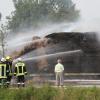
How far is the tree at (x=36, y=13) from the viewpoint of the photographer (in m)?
78.8

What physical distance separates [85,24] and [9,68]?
1193 cm

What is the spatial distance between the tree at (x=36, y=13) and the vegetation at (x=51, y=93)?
55.3 m

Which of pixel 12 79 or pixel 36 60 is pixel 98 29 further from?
pixel 12 79

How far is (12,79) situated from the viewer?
26.4m

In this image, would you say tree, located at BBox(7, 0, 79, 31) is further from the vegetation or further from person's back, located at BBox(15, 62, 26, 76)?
the vegetation

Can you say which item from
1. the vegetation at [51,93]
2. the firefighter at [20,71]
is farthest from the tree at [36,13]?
the vegetation at [51,93]

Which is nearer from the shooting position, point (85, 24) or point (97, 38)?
point (97, 38)

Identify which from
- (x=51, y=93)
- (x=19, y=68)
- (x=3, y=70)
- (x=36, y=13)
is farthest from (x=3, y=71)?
(x=36, y=13)

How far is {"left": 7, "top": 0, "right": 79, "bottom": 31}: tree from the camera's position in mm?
78750

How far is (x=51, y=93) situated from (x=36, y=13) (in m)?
65.6

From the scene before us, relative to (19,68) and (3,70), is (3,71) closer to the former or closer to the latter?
(3,70)

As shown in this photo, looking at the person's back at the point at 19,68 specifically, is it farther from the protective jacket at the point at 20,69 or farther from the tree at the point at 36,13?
the tree at the point at 36,13

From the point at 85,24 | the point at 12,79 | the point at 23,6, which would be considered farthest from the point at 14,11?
the point at 12,79

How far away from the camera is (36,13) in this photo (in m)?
85.0
